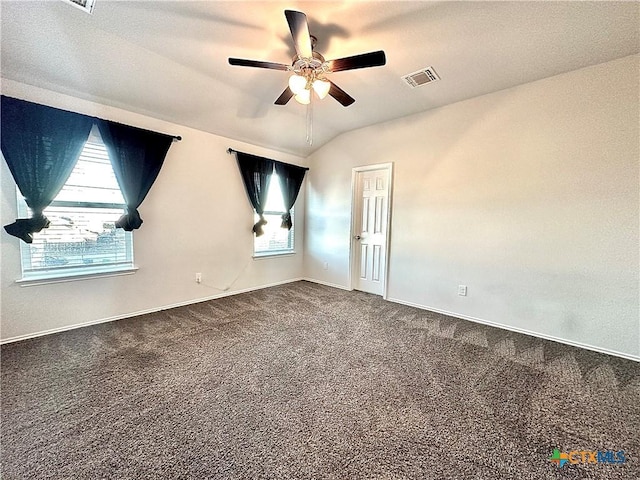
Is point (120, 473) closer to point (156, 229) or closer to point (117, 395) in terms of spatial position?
point (117, 395)

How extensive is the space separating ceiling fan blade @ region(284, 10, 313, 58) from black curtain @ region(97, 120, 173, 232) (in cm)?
A: 221

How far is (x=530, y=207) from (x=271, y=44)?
315 centimetres

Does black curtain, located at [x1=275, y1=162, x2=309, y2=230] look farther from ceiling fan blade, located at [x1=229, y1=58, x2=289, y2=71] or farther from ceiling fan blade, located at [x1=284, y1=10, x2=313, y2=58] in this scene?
ceiling fan blade, located at [x1=284, y1=10, x2=313, y2=58]

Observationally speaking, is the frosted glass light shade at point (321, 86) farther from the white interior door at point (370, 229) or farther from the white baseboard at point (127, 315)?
the white baseboard at point (127, 315)

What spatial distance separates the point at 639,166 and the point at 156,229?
200 inches

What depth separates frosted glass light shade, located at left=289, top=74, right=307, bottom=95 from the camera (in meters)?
2.17

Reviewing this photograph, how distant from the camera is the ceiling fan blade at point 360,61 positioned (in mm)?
1831

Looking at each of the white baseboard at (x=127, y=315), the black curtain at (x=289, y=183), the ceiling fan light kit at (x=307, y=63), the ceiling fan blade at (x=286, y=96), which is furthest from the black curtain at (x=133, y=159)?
the black curtain at (x=289, y=183)

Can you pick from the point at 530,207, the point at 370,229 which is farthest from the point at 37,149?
the point at 530,207

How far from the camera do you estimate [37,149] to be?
2.46 metres

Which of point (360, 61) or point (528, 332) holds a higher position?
point (360, 61)

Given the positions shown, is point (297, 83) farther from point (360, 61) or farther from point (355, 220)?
point (355, 220)

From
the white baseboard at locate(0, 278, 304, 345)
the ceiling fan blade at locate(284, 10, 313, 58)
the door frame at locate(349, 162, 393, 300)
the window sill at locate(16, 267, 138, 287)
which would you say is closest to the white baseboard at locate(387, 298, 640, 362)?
the door frame at locate(349, 162, 393, 300)

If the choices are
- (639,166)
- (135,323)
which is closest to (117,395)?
(135,323)
